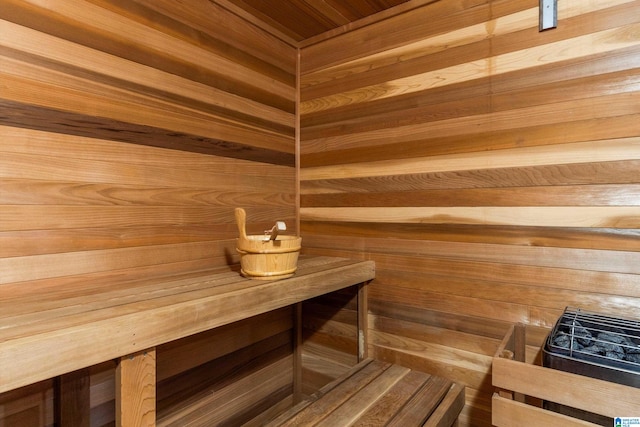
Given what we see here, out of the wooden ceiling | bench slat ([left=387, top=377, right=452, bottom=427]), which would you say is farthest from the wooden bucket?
the wooden ceiling

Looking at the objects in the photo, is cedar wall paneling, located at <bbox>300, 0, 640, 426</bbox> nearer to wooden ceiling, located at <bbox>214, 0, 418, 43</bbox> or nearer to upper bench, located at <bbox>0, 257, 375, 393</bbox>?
wooden ceiling, located at <bbox>214, 0, 418, 43</bbox>

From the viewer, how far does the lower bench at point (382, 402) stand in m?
1.30

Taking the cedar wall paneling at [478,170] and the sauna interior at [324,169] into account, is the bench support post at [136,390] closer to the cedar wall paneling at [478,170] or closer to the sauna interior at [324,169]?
the sauna interior at [324,169]

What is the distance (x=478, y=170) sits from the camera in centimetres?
164

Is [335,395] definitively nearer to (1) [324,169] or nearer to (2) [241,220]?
(2) [241,220]

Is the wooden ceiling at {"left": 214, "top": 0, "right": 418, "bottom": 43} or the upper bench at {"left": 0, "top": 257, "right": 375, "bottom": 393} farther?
the wooden ceiling at {"left": 214, "top": 0, "right": 418, "bottom": 43}

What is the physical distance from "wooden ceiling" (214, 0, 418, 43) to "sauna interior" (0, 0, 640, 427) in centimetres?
1

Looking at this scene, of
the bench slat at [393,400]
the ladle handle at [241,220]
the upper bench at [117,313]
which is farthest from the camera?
the ladle handle at [241,220]

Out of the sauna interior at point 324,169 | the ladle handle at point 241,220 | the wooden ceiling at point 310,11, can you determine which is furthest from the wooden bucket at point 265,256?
the wooden ceiling at point 310,11

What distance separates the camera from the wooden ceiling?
6.02 feet

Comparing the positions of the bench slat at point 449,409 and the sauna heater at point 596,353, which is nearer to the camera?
the sauna heater at point 596,353

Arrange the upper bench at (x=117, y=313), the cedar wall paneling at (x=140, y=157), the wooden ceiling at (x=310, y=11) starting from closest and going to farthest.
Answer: the upper bench at (x=117, y=313) → the cedar wall paneling at (x=140, y=157) → the wooden ceiling at (x=310, y=11)

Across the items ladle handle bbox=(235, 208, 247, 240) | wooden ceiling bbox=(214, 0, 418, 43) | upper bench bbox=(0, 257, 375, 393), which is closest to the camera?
upper bench bbox=(0, 257, 375, 393)

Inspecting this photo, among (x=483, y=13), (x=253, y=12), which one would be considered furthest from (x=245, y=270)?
(x=483, y=13)
